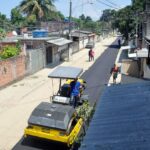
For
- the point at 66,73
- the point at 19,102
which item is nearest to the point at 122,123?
the point at 66,73

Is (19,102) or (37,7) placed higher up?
(37,7)

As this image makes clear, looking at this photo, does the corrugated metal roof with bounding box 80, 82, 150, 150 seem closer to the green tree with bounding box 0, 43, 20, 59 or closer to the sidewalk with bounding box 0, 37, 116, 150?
the sidewalk with bounding box 0, 37, 116, 150

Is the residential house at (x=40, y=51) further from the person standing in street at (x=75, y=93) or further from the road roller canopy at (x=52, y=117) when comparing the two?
the road roller canopy at (x=52, y=117)

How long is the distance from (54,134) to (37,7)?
3863 cm

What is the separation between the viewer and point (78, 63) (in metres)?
39.2

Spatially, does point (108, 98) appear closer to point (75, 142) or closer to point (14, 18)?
point (75, 142)

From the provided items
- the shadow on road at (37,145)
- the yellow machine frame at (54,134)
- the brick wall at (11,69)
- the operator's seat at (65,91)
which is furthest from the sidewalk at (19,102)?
the operator's seat at (65,91)

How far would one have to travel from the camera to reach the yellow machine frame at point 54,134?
1220cm

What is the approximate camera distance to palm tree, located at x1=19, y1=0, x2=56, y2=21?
48953 millimetres

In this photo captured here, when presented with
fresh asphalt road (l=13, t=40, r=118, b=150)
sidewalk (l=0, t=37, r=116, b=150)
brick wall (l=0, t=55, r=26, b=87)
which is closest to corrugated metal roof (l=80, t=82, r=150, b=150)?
fresh asphalt road (l=13, t=40, r=118, b=150)

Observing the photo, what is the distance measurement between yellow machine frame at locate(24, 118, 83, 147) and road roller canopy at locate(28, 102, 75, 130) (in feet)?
0.64

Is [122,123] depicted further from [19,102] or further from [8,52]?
[8,52]

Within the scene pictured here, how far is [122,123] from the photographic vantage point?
6.45 meters

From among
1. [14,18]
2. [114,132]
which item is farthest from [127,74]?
[14,18]
